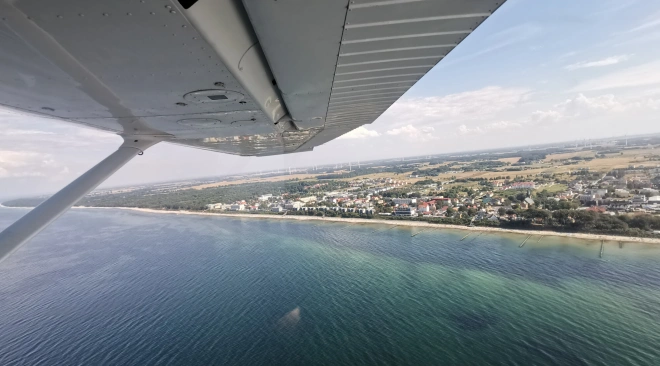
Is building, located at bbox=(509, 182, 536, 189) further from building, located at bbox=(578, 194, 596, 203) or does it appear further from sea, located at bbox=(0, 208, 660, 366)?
sea, located at bbox=(0, 208, 660, 366)

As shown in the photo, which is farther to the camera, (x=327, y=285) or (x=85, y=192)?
(x=327, y=285)

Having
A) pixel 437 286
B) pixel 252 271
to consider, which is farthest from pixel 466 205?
pixel 252 271

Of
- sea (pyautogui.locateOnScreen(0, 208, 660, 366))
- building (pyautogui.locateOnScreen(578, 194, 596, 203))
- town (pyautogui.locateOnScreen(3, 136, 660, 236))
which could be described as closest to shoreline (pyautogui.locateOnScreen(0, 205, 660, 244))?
town (pyautogui.locateOnScreen(3, 136, 660, 236))

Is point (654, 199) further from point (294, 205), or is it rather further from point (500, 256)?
point (294, 205)

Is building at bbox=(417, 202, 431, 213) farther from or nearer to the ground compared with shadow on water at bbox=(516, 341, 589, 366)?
farther from the ground

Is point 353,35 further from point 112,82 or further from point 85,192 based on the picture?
point 85,192

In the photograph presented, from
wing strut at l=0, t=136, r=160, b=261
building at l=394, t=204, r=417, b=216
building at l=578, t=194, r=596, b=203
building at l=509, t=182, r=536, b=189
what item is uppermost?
wing strut at l=0, t=136, r=160, b=261
